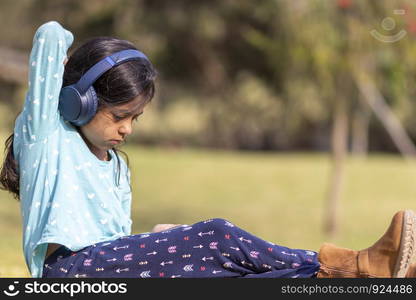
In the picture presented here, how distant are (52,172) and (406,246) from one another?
118 cm

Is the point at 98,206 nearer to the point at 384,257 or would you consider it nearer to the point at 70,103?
the point at 70,103

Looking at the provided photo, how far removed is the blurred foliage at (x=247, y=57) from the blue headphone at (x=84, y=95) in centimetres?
121

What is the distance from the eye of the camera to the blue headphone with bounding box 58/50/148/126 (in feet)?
8.20

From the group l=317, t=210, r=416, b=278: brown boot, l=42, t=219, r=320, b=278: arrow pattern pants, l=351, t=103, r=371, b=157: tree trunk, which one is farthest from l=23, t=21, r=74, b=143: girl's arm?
l=351, t=103, r=371, b=157: tree trunk

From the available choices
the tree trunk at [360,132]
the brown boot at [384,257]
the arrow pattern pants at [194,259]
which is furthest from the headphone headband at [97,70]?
the tree trunk at [360,132]

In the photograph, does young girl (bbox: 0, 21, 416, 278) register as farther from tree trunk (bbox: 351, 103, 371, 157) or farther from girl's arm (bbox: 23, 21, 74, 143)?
tree trunk (bbox: 351, 103, 371, 157)

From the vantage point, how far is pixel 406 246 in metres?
2.34

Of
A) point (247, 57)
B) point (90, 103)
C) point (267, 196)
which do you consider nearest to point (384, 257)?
point (90, 103)

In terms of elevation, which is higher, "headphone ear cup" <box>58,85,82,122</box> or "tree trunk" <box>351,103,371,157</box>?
"headphone ear cup" <box>58,85,82,122</box>

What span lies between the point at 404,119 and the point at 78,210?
1911 centimetres

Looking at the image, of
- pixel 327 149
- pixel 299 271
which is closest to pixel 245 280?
pixel 299 271

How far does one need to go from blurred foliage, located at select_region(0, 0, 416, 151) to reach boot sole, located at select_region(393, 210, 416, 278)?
2.01 metres

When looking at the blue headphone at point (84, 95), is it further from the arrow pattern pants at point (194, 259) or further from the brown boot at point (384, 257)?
the brown boot at point (384, 257)

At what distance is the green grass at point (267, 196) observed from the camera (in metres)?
9.52
